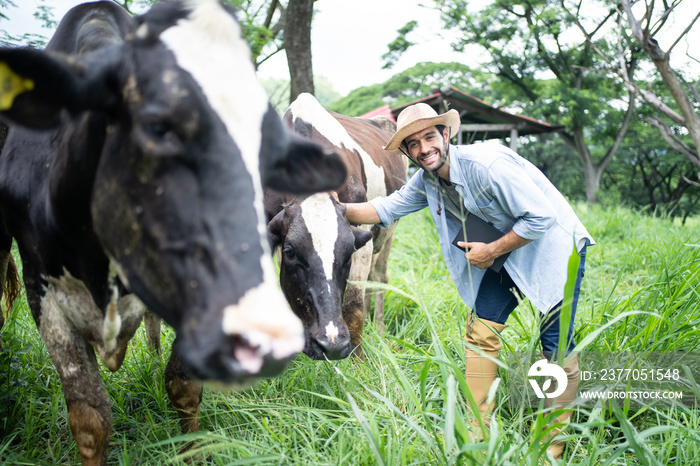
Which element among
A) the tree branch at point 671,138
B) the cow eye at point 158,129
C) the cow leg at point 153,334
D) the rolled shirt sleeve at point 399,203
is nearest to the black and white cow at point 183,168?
the cow eye at point 158,129

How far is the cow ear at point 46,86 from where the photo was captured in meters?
1.27

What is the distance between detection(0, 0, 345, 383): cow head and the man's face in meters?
1.46

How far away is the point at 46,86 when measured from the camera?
52.2 inches

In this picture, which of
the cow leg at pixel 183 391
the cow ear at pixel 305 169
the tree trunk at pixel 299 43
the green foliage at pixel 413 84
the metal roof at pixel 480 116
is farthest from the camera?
Answer: the green foliage at pixel 413 84

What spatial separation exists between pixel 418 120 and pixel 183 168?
1.71 m

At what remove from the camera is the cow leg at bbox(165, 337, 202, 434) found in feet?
→ 7.36

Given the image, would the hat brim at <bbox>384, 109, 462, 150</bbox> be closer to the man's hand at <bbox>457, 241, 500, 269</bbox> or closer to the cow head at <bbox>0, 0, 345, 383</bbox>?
the man's hand at <bbox>457, 241, 500, 269</bbox>

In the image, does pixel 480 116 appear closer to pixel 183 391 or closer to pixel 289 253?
pixel 289 253

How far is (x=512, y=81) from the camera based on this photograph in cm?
1725

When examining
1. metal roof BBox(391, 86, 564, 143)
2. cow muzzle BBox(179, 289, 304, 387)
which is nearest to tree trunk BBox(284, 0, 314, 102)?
metal roof BBox(391, 86, 564, 143)

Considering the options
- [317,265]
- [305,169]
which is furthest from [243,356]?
[317,265]

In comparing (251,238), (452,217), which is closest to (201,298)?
(251,238)

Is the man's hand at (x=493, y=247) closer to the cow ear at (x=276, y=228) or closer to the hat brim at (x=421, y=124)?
the hat brim at (x=421, y=124)

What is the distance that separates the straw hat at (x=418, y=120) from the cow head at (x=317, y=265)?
0.57m
